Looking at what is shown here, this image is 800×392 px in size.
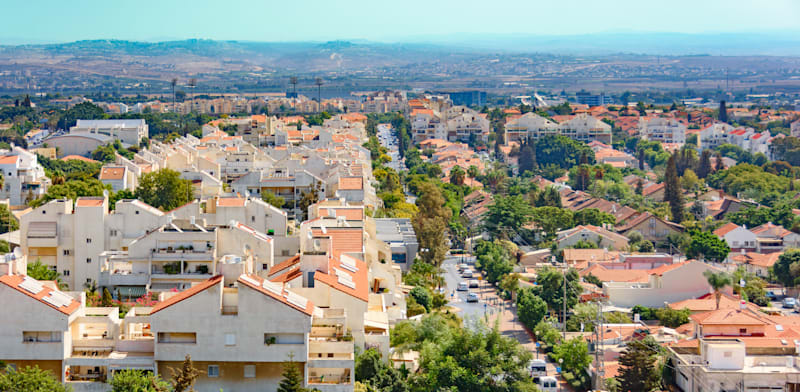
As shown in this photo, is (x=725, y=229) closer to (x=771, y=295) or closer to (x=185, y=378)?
(x=771, y=295)

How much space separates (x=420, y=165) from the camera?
2955 inches

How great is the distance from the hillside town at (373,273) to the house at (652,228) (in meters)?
0.17

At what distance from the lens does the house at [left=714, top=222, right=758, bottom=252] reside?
5006 centimetres

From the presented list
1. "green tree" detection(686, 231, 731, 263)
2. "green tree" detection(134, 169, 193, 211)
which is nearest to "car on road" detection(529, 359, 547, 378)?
"green tree" detection(134, 169, 193, 211)

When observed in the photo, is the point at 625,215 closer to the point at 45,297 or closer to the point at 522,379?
the point at 522,379

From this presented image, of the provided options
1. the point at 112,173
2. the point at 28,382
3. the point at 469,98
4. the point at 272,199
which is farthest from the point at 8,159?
the point at 469,98

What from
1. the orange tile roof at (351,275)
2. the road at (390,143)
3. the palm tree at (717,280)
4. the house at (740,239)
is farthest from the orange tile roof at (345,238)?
the road at (390,143)

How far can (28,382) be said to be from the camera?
1720cm

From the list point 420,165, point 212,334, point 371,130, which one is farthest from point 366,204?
point 371,130

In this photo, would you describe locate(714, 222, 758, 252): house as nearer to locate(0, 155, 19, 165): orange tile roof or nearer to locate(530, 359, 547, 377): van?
locate(530, 359, 547, 377): van

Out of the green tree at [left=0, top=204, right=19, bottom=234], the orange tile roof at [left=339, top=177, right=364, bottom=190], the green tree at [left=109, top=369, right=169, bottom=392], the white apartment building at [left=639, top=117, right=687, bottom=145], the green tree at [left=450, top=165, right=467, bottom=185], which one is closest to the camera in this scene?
the green tree at [left=109, top=369, right=169, bottom=392]

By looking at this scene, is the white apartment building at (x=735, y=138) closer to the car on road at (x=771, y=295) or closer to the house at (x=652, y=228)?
the house at (x=652, y=228)

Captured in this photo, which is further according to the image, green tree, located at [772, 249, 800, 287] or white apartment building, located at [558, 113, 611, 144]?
white apartment building, located at [558, 113, 611, 144]

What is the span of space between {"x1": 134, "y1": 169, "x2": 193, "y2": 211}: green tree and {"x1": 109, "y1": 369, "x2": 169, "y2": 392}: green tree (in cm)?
2264
